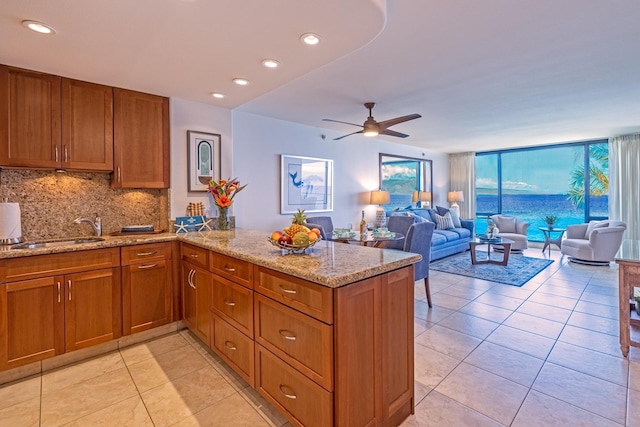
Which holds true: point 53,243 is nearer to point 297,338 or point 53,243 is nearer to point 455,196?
point 297,338

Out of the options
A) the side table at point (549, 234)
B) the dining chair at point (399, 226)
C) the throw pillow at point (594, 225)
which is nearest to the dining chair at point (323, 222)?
the dining chair at point (399, 226)

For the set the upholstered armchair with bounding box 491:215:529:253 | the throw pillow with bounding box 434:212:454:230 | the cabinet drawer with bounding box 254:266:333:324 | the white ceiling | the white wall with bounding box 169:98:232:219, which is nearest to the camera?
the cabinet drawer with bounding box 254:266:333:324

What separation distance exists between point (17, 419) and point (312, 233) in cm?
207

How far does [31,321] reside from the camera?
225cm

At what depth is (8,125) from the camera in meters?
2.39

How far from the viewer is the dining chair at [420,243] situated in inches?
132

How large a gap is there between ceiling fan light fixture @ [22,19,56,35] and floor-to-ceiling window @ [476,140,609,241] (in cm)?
830

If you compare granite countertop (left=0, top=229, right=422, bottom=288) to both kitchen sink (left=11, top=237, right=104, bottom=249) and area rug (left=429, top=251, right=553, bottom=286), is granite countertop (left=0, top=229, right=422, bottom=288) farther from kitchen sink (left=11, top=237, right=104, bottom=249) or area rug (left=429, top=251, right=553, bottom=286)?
area rug (left=429, top=251, right=553, bottom=286)

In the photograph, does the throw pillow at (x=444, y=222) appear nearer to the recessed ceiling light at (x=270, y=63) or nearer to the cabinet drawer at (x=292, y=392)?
the recessed ceiling light at (x=270, y=63)

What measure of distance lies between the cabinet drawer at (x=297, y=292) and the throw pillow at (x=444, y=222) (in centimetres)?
557

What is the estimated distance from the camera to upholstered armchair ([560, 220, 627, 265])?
515 centimetres

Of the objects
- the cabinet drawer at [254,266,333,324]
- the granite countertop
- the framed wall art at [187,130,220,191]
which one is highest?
the framed wall art at [187,130,220,191]

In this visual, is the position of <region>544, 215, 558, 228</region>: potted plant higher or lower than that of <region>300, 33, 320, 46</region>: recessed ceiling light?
lower

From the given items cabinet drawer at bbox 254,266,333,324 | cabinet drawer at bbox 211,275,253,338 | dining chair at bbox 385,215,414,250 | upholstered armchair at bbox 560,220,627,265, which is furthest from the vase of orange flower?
upholstered armchair at bbox 560,220,627,265
